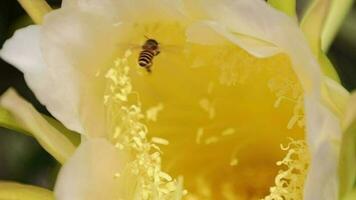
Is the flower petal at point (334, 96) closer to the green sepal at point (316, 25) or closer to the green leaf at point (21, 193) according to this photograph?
the green sepal at point (316, 25)

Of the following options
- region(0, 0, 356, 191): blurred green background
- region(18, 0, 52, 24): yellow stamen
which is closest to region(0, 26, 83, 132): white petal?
region(18, 0, 52, 24): yellow stamen

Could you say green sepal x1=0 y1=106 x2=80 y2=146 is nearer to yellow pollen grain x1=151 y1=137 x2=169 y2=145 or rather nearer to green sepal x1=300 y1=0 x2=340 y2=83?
yellow pollen grain x1=151 y1=137 x2=169 y2=145

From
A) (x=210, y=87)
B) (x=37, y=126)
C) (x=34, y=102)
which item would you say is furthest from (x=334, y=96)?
(x=34, y=102)

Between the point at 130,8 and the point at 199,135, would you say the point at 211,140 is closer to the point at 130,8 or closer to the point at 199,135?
the point at 199,135

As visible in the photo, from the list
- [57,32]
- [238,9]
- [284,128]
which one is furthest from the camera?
[284,128]

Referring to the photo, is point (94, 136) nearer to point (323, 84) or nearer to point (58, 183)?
point (58, 183)

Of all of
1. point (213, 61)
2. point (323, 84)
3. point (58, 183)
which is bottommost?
point (58, 183)

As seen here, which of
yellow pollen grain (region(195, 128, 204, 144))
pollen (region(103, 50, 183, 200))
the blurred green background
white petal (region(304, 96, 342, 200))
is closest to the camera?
white petal (region(304, 96, 342, 200))

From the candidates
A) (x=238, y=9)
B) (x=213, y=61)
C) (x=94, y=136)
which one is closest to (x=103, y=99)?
(x=94, y=136)
